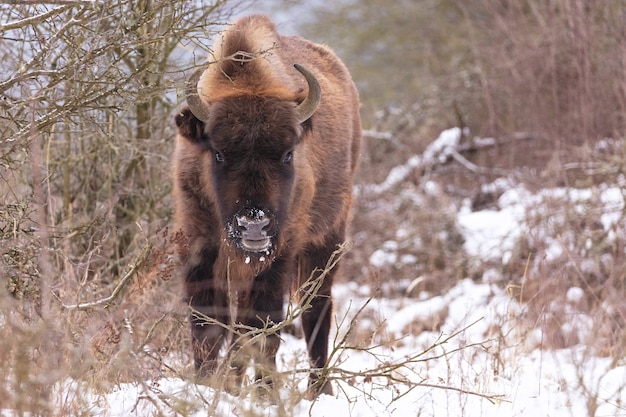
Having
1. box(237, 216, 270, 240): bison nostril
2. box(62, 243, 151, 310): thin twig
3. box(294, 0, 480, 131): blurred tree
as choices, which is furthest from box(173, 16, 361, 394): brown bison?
box(294, 0, 480, 131): blurred tree

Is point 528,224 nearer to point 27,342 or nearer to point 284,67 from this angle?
point 284,67

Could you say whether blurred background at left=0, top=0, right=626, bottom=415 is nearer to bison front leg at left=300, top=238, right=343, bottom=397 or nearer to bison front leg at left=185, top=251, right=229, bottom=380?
bison front leg at left=185, top=251, right=229, bottom=380

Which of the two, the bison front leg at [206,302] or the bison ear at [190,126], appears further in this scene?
the bison ear at [190,126]

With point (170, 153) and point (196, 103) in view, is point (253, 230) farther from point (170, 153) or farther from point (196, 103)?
point (170, 153)

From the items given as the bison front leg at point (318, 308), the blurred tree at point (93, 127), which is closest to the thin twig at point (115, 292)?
the blurred tree at point (93, 127)

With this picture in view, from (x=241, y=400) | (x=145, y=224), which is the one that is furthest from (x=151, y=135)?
(x=241, y=400)

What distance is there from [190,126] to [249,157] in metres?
0.59

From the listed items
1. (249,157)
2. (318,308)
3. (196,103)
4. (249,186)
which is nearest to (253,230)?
(249,186)

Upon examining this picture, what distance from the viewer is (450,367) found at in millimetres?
5488

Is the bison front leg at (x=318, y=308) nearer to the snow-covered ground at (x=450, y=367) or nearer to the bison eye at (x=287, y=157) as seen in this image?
the snow-covered ground at (x=450, y=367)

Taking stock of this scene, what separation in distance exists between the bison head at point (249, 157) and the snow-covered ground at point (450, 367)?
86 centimetres

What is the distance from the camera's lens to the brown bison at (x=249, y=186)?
198 inches

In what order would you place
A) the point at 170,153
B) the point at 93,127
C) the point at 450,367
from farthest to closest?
1. the point at 170,153
2. the point at 93,127
3. the point at 450,367

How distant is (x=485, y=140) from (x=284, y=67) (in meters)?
6.90
